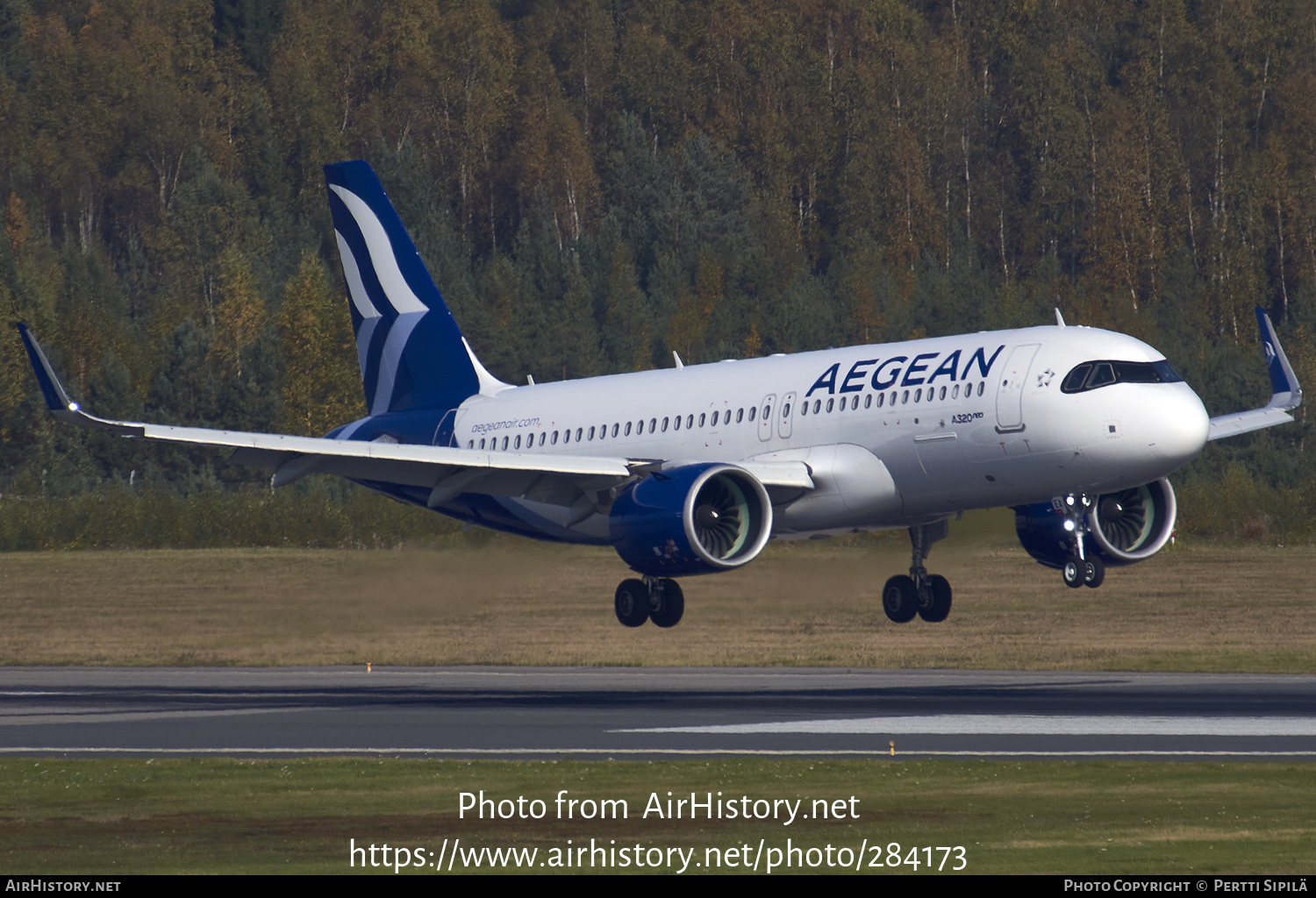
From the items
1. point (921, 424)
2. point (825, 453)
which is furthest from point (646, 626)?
point (921, 424)

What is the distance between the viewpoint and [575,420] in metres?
47.6

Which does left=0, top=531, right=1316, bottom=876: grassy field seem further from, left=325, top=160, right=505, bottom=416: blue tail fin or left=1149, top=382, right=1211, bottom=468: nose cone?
left=1149, top=382, right=1211, bottom=468: nose cone

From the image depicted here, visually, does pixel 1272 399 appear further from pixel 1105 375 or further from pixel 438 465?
pixel 438 465

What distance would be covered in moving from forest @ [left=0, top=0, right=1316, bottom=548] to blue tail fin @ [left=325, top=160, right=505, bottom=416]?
3898 centimetres

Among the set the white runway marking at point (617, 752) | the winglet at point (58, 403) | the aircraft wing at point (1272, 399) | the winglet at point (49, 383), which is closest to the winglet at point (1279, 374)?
the aircraft wing at point (1272, 399)

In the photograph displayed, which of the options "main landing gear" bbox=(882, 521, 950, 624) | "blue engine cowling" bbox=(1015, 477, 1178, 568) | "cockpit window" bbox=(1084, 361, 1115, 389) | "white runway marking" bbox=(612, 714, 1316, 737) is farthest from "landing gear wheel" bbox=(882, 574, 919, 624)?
"white runway marking" bbox=(612, 714, 1316, 737)

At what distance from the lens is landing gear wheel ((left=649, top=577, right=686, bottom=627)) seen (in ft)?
145

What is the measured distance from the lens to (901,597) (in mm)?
45094

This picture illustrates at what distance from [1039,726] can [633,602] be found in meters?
13.8

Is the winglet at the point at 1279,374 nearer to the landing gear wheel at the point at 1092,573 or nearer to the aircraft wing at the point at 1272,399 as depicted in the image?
the aircraft wing at the point at 1272,399

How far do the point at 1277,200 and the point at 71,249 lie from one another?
2996 inches

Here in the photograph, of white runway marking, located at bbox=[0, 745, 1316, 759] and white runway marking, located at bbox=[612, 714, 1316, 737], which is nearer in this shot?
white runway marking, located at bbox=[0, 745, 1316, 759]
